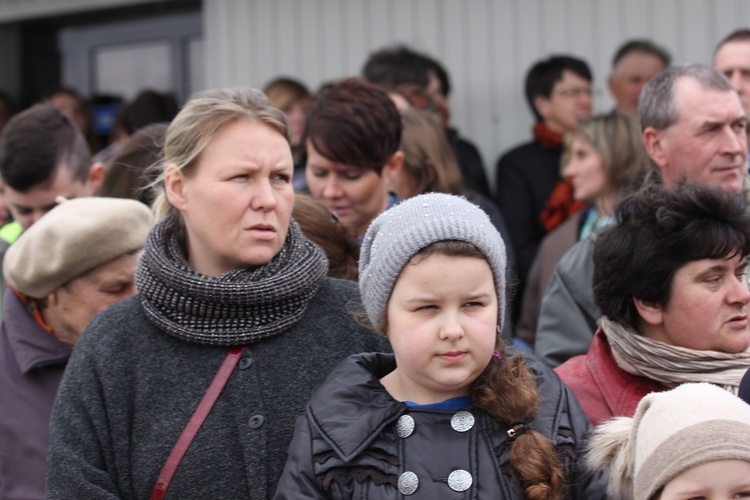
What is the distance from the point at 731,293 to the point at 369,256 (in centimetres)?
96

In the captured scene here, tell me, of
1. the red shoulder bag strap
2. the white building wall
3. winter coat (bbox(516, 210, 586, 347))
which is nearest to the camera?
the red shoulder bag strap

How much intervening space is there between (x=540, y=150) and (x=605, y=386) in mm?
3127

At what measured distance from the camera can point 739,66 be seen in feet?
15.2

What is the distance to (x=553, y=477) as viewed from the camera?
2.32 m

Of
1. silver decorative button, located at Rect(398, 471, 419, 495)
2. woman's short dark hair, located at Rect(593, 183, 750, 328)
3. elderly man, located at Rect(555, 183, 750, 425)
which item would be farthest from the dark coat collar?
woman's short dark hair, located at Rect(593, 183, 750, 328)

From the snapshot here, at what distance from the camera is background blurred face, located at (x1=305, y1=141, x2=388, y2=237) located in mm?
4034

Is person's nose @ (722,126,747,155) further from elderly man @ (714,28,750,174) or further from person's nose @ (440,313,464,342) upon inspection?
person's nose @ (440,313,464,342)

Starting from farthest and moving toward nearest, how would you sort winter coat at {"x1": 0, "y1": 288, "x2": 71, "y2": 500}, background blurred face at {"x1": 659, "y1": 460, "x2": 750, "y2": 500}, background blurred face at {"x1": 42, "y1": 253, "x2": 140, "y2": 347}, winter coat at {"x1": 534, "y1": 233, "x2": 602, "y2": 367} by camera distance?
winter coat at {"x1": 534, "y1": 233, "x2": 602, "y2": 367}
background blurred face at {"x1": 42, "y1": 253, "x2": 140, "y2": 347}
winter coat at {"x1": 0, "y1": 288, "x2": 71, "y2": 500}
background blurred face at {"x1": 659, "y1": 460, "x2": 750, "y2": 500}

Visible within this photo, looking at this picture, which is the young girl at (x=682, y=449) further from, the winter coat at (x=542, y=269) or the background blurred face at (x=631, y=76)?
the background blurred face at (x=631, y=76)

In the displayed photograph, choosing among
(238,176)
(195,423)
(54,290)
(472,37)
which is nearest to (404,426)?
(195,423)

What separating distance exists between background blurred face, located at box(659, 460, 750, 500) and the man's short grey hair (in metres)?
1.72

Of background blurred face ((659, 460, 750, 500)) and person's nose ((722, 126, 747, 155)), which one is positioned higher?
person's nose ((722, 126, 747, 155))

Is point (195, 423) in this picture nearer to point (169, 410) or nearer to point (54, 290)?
point (169, 410)

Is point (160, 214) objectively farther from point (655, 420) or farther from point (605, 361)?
point (655, 420)
